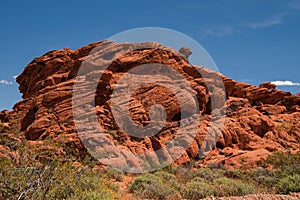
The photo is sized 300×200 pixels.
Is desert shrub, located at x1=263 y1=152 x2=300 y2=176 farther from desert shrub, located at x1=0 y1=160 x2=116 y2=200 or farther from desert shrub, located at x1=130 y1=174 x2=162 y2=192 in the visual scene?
desert shrub, located at x1=0 y1=160 x2=116 y2=200

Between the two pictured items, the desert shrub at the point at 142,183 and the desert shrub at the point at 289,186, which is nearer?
the desert shrub at the point at 289,186

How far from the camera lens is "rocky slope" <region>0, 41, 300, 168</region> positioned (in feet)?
67.6

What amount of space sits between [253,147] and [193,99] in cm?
652

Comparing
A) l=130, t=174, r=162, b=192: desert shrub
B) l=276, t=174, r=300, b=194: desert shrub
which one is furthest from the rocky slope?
l=276, t=174, r=300, b=194: desert shrub

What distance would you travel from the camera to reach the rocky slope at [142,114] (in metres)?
20.6

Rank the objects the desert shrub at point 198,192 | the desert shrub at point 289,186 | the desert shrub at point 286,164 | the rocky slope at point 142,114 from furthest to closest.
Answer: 1. the rocky slope at point 142,114
2. the desert shrub at point 286,164
3. the desert shrub at point 198,192
4. the desert shrub at point 289,186

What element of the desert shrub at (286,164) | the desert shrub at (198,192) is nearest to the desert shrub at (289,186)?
the desert shrub at (286,164)

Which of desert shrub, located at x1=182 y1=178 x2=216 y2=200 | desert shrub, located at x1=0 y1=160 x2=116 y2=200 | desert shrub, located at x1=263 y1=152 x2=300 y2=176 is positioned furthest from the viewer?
desert shrub, located at x1=263 y1=152 x2=300 y2=176

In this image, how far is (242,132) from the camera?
82.1 feet

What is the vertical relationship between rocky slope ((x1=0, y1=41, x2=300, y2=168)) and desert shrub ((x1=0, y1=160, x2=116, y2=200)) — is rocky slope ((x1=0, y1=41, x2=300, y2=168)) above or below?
above

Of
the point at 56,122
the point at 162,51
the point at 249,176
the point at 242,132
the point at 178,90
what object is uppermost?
the point at 162,51

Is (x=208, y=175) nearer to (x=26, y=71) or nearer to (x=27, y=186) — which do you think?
(x=27, y=186)

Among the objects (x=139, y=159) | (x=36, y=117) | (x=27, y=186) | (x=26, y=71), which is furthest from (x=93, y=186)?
(x=26, y=71)

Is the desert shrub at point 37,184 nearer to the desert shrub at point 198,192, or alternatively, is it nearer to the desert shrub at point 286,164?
the desert shrub at point 198,192
